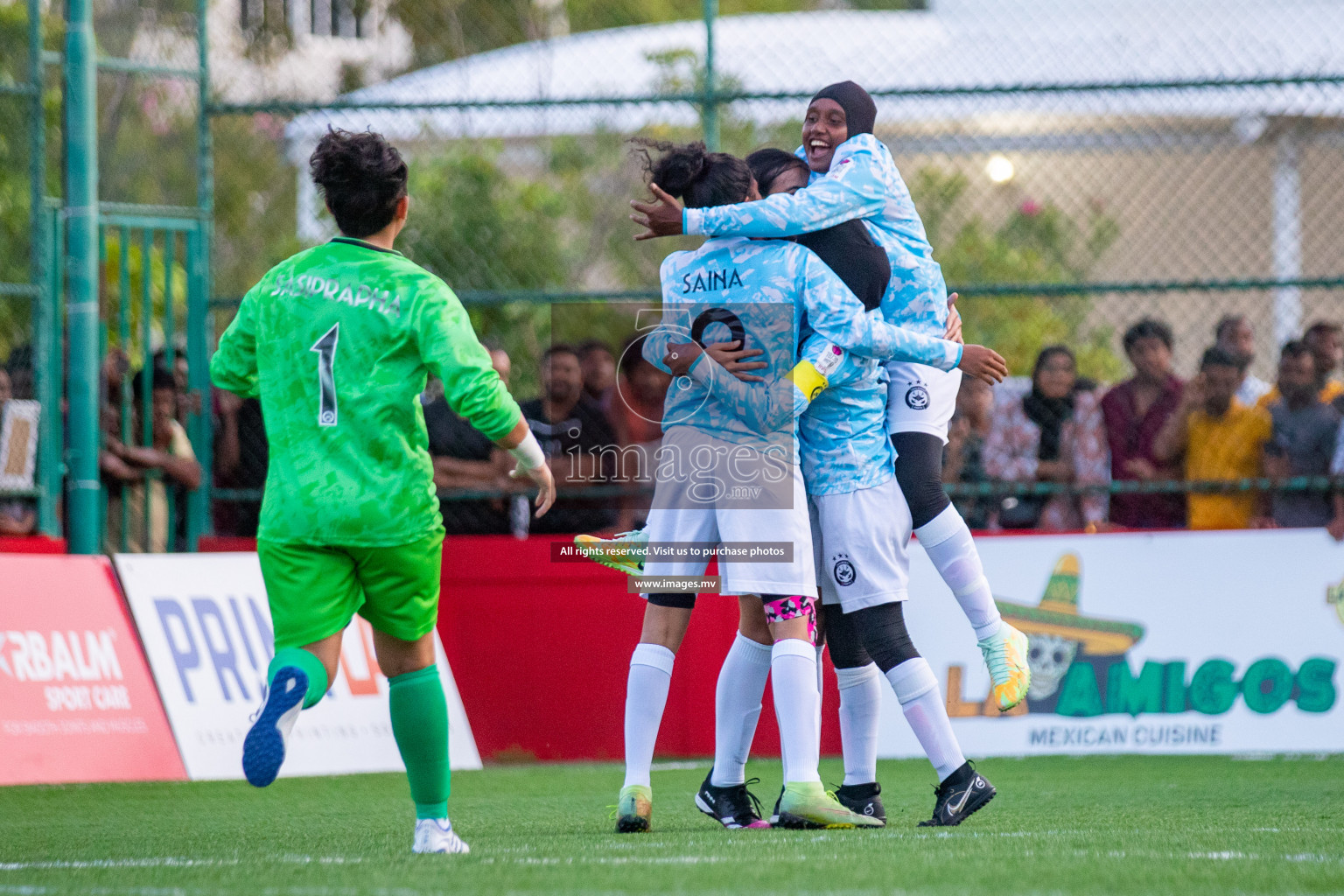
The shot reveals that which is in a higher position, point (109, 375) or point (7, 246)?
point (7, 246)

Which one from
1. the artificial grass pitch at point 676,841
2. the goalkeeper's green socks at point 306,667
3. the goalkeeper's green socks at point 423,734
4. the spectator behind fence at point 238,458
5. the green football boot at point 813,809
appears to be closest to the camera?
the artificial grass pitch at point 676,841

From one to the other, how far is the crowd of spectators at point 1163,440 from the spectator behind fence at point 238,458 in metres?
3.59

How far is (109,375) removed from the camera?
8555mm

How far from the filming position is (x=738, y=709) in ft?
16.9

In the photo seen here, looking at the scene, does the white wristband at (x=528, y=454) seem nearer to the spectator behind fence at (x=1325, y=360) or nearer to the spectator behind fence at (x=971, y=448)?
the spectator behind fence at (x=971, y=448)

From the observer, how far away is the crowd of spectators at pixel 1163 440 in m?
8.02

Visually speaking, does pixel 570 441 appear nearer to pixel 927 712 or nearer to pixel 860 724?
pixel 860 724

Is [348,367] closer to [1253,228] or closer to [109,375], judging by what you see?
[109,375]

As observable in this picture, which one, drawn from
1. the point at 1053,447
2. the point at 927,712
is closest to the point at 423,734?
the point at 927,712

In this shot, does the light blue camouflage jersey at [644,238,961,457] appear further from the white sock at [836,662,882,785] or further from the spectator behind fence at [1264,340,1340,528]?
the spectator behind fence at [1264,340,1340,528]

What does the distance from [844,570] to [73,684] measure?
3.92 m

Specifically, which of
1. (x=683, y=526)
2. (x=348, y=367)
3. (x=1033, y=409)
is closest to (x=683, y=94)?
(x=1033, y=409)

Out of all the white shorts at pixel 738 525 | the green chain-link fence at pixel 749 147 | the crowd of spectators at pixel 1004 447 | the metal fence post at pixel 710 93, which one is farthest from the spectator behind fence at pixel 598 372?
the white shorts at pixel 738 525

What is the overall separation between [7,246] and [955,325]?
17.6 ft
